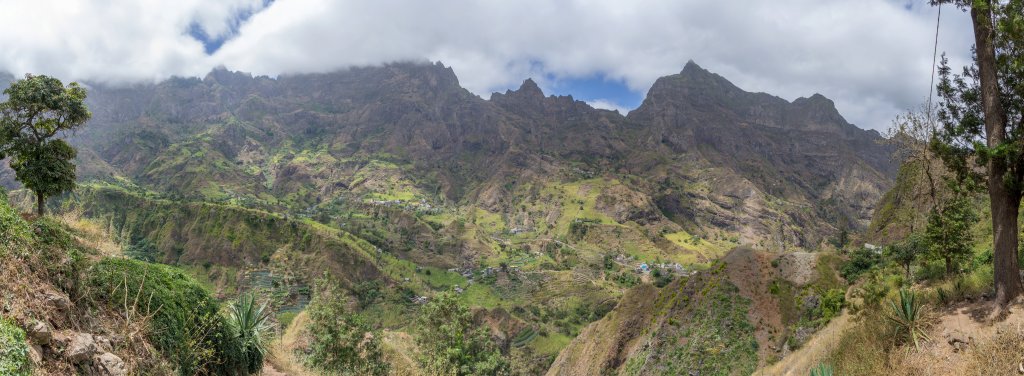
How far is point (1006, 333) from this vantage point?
11047 millimetres

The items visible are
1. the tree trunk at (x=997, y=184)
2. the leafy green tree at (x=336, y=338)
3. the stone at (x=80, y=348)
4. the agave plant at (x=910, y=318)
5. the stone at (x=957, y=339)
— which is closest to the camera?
the stone at (x=80, y=348)

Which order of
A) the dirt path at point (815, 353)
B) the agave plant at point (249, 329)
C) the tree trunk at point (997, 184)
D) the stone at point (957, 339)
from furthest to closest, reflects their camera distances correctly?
the dirt path at point (815, 353), the agave plant at point (249, 329), the tree trunk at point (997, 184), the stone at point (957, 339)

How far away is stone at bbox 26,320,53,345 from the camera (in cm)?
841

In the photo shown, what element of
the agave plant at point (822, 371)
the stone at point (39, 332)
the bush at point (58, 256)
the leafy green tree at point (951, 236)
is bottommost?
the agave plant at point (822, 371)

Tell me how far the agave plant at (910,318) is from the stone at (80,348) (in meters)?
20.2

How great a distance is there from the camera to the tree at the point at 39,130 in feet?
65.4

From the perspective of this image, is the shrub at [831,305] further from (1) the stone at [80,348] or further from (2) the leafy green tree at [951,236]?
(1) the stone at [80,348]

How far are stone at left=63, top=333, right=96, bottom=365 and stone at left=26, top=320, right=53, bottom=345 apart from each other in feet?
1.59

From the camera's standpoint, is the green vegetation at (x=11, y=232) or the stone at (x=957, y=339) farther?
Answer: the stone at (x=957, y=339)

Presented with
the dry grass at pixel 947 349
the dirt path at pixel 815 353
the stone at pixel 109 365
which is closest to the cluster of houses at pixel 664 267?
the dirt path at pixel 815 353

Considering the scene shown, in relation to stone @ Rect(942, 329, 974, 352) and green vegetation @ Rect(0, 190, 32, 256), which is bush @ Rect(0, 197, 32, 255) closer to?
green vegetation @ Rect(0, 190, 32, 256)

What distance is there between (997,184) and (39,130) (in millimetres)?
36605

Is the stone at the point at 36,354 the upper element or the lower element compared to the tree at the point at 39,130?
lower

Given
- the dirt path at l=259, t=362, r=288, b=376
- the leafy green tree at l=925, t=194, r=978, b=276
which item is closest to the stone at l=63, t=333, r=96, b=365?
the dirt path at l=259, t=362, r=288, b=376
